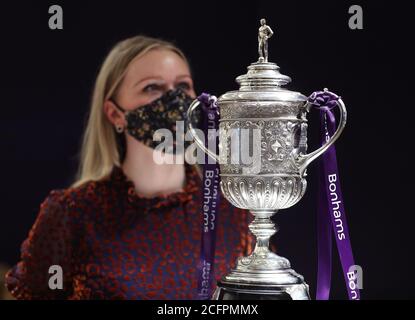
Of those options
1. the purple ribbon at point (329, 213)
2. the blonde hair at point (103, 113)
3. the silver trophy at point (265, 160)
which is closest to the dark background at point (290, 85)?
the blonde hair at point (103, 113)

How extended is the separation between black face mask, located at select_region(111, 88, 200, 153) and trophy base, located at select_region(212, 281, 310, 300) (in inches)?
54.5

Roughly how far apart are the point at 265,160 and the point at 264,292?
343 mm

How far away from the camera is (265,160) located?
7.18 ft

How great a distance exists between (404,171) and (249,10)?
1.01 metres

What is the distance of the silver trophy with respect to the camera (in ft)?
7.14

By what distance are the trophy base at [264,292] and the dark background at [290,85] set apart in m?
1.08

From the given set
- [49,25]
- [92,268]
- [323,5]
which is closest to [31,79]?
[49,25]

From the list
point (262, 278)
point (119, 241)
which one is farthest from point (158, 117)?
point (262, 278)

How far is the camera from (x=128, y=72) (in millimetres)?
3592

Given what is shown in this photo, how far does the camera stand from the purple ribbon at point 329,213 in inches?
89.2

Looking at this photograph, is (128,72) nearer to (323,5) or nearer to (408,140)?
(323,5)

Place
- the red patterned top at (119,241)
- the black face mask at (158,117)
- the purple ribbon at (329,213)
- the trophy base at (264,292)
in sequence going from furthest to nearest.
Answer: the black face mask at (158,117) → the red patterned top at (119,241) → the purple ribbon at (329,213) → the trophy base at (264,292)

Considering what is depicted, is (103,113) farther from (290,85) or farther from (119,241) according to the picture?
(290,85)

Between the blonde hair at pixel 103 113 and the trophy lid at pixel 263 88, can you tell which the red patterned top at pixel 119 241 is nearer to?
the blonde hair at pixel 103 113
